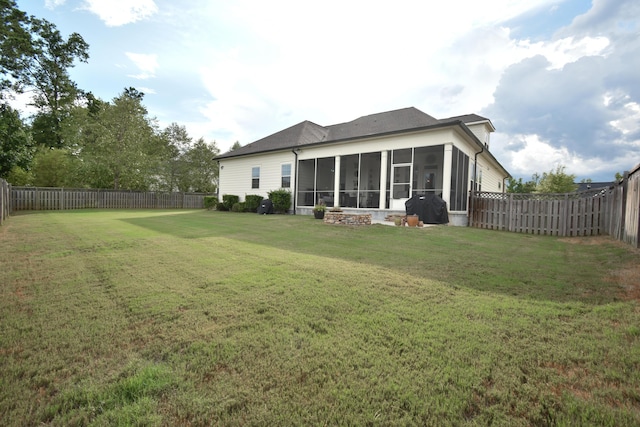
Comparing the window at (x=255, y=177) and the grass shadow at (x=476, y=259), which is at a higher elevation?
the window at (x=255, y=177)

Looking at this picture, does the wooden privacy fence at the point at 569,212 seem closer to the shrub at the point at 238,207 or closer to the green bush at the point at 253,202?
the green bush at the point at 253,202

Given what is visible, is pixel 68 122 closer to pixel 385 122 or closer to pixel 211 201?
pixel 211 201

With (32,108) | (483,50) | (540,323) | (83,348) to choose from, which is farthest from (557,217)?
(32,108)

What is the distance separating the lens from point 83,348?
1.95m

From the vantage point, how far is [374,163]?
15.7 m

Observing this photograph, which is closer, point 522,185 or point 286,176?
point 286,176

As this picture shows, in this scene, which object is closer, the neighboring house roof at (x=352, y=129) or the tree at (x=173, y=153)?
the neighboring house roof at (x=352, y=129)

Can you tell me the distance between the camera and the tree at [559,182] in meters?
27.0

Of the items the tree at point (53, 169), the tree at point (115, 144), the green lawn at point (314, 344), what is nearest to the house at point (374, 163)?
the green lawn at point (314, 344)

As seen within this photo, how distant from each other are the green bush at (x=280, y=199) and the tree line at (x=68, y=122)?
15475mm

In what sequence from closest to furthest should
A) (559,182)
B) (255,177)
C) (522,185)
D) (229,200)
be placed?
(255,177) < (229,200) < (559,182) < (522,185)

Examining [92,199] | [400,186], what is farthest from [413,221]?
[92,199]

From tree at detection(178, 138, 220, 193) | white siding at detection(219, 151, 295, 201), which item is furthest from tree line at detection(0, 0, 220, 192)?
white siding at detection(219, 151, 295, 201)

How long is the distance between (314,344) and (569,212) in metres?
11.4
